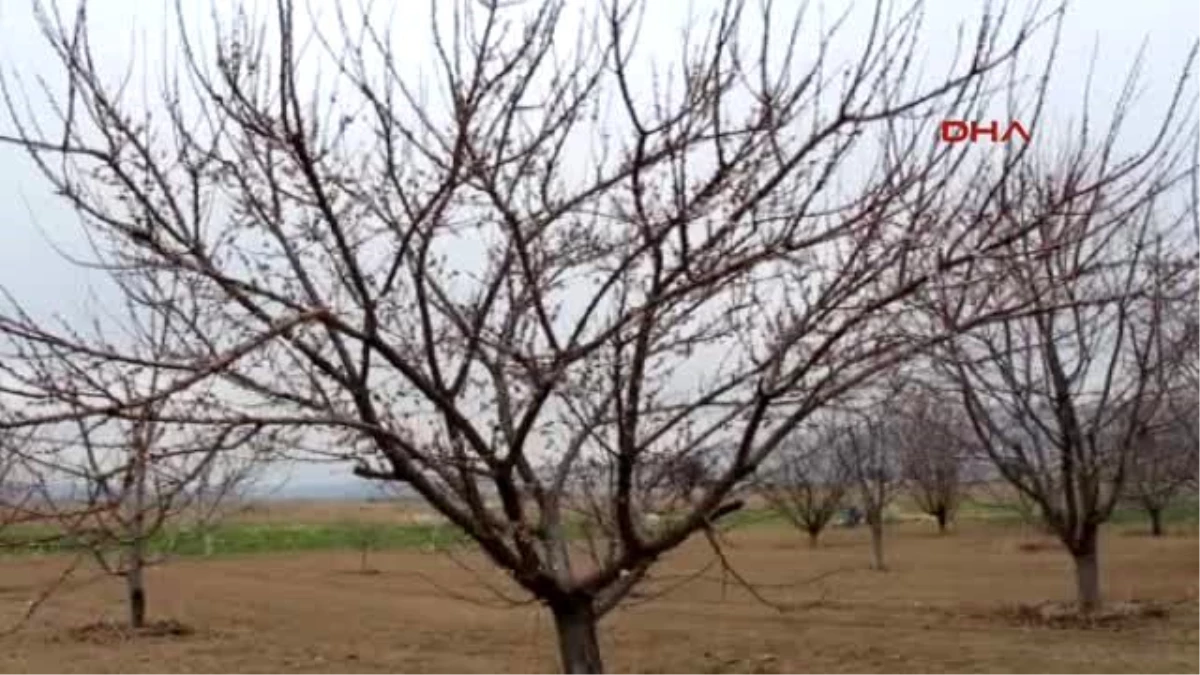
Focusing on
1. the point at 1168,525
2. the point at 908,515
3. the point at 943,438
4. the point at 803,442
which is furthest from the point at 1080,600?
the point at 908,515

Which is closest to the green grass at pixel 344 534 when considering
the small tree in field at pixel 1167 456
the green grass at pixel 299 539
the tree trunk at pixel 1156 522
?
the green grass at pixel 299 539

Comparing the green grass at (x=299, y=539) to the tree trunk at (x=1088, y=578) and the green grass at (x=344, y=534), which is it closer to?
the green grass at (x=344, y=534)

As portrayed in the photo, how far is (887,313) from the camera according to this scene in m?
4.60

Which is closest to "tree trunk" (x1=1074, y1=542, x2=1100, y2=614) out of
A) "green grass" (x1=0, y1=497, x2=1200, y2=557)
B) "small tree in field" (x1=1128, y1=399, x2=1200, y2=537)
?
"small tree in field" (x1=1128, y1=399, x2=1200, y2=537)

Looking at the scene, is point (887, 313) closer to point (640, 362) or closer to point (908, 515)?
point (640, 362)

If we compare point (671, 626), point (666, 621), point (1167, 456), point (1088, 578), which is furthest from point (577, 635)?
point (1167, 456)

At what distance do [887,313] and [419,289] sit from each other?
1521 millimetres

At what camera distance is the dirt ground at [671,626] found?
1244 centimetres

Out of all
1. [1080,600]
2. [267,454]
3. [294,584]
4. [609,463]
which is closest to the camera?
[267,454]

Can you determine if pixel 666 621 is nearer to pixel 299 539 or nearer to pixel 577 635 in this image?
pixel 577 635

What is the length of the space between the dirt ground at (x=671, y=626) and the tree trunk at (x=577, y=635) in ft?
2.33

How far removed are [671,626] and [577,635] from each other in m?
11.0

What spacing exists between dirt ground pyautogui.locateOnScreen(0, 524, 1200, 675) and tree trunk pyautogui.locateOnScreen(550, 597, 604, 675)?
0.71 metres

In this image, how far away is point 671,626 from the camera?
16031 mm
